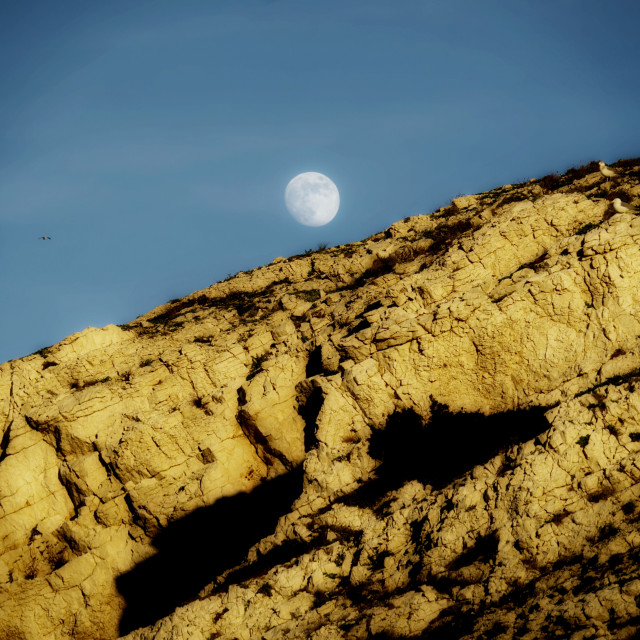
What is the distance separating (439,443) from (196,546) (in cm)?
1112

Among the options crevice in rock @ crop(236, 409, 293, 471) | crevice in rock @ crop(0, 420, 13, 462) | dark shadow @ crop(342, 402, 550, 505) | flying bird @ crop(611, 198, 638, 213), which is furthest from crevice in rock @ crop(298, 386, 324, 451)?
flying bird @ crop(611, 198, 638, 213)

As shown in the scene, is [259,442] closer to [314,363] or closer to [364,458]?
[314,363]

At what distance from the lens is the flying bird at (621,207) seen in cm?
A: 2253

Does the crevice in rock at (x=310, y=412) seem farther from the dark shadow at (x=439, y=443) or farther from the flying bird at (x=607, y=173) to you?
the flying bird at (x=607, y=173)

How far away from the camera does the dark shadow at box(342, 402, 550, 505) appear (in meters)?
18.0

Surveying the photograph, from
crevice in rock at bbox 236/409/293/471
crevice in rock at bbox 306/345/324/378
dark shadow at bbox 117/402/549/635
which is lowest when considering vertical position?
dark shadow at bbox 117/402/549/635

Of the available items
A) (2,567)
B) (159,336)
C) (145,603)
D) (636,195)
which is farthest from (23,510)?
(636,195)

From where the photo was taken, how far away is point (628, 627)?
10.1 metres

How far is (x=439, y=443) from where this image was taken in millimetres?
19766

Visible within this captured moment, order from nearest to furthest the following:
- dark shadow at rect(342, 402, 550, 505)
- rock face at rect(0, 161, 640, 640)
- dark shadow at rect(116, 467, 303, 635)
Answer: rock face at rect(0, 161, 640, 640), dark shadow at rect(342, 402, 550, 505), dark shadow at rect(116, 467, 303, 635)

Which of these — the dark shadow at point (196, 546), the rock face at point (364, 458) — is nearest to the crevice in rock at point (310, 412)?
the rock face at point (364, 458)

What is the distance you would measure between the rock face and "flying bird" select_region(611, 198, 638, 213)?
0.49 meters

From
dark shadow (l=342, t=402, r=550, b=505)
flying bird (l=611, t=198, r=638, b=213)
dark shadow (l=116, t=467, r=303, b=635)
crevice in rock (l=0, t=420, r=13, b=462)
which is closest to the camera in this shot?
dark shadow (l=342, t=402, r=550, b=505)

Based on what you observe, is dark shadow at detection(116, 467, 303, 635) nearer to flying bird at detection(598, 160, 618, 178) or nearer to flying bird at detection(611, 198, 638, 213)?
flying bird at detection(611, 198, 638, 213)
